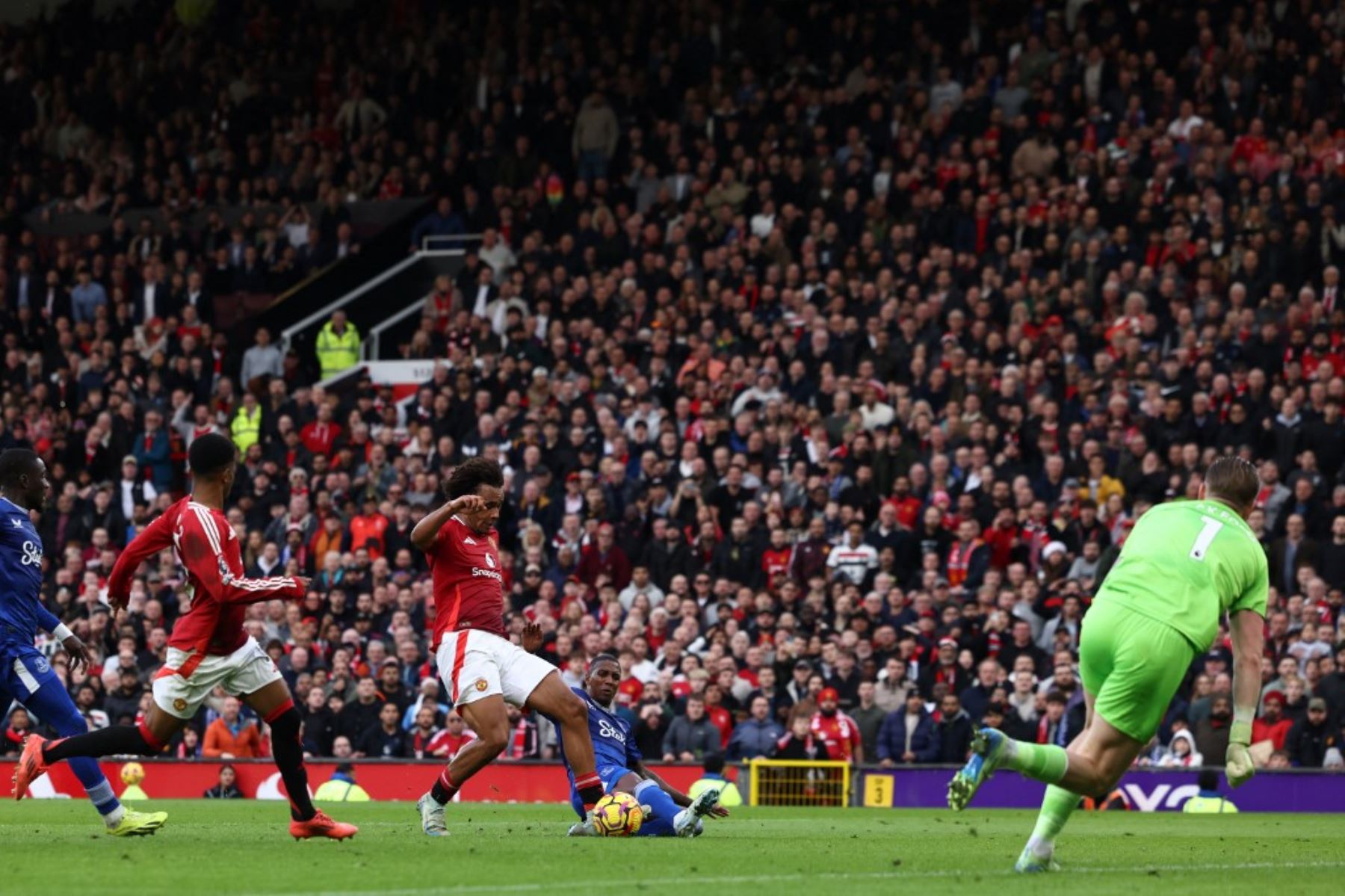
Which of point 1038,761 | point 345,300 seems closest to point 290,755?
point 1038,761

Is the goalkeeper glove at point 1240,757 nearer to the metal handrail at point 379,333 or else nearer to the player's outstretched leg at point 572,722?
the player's outstretched leg at point 572,722

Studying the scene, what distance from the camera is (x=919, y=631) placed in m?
22.7

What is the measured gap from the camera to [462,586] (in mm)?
12594

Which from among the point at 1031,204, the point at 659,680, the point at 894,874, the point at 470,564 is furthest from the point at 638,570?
the point at 894,874

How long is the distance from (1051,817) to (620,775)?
393 centimetres

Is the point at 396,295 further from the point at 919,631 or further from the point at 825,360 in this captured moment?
the point at 919,631

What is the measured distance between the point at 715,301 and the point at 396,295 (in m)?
7.50

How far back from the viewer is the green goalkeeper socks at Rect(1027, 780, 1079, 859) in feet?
31.7

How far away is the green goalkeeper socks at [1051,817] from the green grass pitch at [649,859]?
17 cm

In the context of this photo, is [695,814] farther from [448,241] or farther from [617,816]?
[448,241]

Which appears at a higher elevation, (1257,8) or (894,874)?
(1257,8)

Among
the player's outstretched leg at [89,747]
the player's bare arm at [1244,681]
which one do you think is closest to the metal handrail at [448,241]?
the player's outstretched leg at [89,747]

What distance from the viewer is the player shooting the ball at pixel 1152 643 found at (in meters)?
9.39

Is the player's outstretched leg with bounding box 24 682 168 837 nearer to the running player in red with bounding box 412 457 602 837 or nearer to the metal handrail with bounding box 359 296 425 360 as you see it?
the running player in red with bounding box 412 457 602 837
